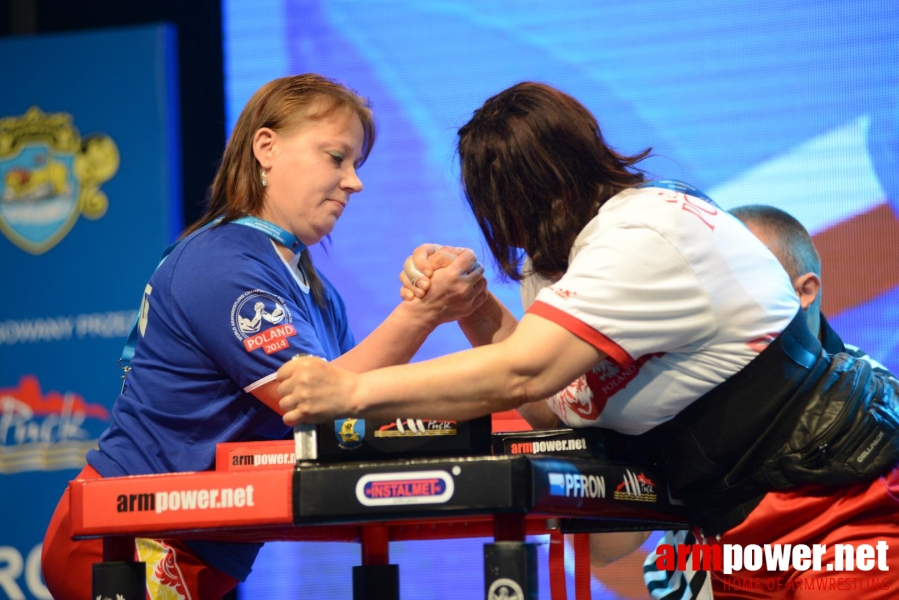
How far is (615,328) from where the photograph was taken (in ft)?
4.85

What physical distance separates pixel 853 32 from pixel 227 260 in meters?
2.32

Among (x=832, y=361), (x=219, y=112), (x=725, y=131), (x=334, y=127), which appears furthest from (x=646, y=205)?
(x=219, y=112)

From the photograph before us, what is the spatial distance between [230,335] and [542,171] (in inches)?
25.6

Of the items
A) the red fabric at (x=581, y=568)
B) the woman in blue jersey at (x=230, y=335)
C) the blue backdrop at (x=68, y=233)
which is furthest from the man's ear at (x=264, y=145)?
the blue backdrop at (x=68, y=233)

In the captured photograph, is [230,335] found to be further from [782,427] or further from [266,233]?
[782,427]

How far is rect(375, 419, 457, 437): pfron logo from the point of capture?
147 cm

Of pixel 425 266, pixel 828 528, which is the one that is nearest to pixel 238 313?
pixel 425 266

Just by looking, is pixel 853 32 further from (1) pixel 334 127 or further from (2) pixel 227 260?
(2) pixel 227 260

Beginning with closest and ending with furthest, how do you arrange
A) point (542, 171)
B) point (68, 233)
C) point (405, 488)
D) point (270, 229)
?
point (405, 488)
point (542, 171)
point (270, 229)
point (68, 233)

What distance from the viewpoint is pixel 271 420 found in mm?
2012

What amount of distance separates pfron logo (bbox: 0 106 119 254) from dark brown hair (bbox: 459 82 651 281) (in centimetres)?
248

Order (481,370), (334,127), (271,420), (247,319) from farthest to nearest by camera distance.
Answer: (334,127), (271,420), (247,319), (481,370)

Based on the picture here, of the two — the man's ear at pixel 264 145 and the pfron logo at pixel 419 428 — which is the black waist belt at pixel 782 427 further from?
the man's ear at pixel 264 145

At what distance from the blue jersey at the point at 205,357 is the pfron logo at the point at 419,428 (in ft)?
1.39
